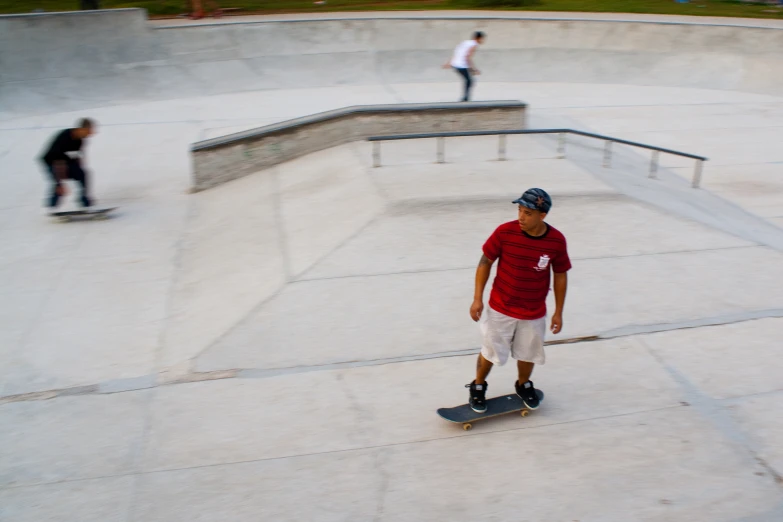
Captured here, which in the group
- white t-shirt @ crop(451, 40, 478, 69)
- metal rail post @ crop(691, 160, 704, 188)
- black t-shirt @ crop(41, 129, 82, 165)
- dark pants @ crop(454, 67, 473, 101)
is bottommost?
metal rail post @ crop(691, 160, 704, 188)

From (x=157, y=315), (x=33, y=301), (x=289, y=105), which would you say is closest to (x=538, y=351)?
(x=157, y=315)

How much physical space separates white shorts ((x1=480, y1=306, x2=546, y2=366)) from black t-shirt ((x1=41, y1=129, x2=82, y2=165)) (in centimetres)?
713

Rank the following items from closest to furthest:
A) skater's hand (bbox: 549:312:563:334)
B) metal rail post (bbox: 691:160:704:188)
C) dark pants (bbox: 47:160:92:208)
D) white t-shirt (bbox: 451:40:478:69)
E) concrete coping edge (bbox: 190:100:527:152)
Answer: skater's hand (bbox: 549:312:563:334)
dark pants (bbox: 47:160:92:208)
metal rail post (bbox: 691:160:704:188)
concrete coping edge (bbox: 190:100:527:152)
white t-shirt (bbox: 451:40:478:69)

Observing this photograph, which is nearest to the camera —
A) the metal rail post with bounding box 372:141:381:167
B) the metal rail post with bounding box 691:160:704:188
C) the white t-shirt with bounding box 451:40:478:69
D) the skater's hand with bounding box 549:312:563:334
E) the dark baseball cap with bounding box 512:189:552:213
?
the dark baseball cap with bounding box 512:189:552:213

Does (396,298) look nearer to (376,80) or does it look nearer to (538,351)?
(538,351)

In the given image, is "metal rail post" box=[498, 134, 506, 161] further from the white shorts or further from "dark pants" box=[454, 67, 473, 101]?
the white shorts

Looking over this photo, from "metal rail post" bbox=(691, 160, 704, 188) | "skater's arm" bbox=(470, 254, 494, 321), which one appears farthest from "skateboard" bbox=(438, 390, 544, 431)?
"metal rail post" bbox=(691, 160, 704, 188)

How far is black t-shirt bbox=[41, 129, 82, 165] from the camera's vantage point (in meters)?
9.20

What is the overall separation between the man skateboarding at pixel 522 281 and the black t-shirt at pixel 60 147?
23.2 ft

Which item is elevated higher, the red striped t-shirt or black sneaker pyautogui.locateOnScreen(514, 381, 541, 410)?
the red striped t-shirt

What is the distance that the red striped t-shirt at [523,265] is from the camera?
4148 mm

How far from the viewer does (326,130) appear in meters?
11.4

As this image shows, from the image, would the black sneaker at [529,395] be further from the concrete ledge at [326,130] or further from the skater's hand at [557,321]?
the concrete ledge at [326,130]

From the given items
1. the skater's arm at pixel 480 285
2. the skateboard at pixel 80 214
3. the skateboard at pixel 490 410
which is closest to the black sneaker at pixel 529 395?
the skateboard at pixel 490 410
